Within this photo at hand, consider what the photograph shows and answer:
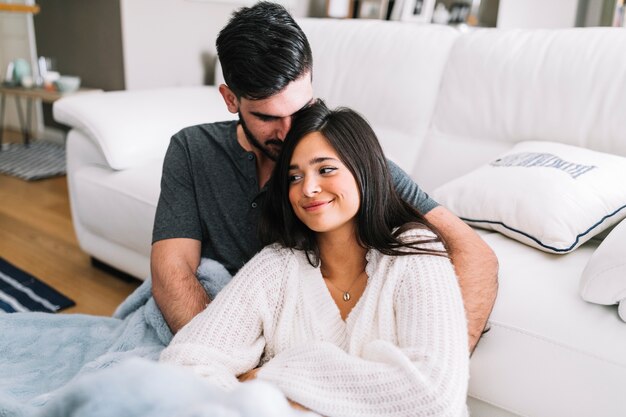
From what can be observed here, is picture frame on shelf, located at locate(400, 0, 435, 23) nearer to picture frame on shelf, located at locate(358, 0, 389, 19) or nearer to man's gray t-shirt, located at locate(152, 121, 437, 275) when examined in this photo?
picture frame on shelf, located at locate(358, 0, 389, 19)

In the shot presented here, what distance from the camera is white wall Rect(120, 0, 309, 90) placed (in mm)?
3221

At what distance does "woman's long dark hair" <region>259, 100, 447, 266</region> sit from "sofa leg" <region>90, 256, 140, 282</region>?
1.19m

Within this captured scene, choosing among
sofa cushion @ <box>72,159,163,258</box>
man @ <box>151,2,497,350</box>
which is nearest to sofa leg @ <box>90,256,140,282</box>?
sofa cushion @ <box>72,159,163,258</box>

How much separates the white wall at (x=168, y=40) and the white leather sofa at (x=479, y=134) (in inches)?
37.9

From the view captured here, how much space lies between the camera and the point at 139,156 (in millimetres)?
2057

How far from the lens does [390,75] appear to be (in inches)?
79.6

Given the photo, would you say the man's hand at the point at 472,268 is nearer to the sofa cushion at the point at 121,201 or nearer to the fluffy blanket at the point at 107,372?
the fluffy blanket at the point at 107,372

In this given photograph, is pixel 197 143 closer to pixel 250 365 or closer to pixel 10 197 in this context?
pixel 250 365

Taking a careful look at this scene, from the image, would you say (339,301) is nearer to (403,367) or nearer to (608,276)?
(403,367)

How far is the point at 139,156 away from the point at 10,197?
151 cm

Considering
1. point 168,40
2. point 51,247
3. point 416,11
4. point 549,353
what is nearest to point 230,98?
Answer: point 549,353

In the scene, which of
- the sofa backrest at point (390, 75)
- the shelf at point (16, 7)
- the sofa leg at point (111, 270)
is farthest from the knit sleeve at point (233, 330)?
the shelf at point (16, 7)

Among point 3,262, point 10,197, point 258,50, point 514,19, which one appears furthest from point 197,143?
point 514,19

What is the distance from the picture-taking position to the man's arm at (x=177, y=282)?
123cm
